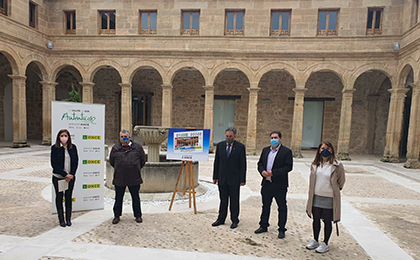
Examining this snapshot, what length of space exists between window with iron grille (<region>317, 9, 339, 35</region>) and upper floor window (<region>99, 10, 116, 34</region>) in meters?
11.6

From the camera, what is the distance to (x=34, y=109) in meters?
18.7

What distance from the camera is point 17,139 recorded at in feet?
44.3

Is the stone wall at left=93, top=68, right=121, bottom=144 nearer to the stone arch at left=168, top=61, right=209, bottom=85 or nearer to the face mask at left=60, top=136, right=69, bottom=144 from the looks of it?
the stone arch at left=168, top=61, right=209, bottom=85

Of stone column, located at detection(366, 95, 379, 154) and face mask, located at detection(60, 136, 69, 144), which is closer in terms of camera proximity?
face mask, located at detection(60, 136, 69, 144)

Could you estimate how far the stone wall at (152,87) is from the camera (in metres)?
17.6

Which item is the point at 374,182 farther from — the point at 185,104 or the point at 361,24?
the point at 185,104

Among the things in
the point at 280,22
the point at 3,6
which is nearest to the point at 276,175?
the point at 280,22

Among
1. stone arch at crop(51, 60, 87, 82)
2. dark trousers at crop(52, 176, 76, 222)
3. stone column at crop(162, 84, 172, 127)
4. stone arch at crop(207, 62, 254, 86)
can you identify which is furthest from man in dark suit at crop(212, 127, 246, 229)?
stone arch at crop(51, 60, 87, 82)

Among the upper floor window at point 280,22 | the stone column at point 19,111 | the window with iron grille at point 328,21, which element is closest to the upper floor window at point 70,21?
the stone column at point 19,111

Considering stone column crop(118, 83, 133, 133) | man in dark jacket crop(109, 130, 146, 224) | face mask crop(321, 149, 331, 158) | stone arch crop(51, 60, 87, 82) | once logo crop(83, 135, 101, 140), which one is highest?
stone arch crop(51, 60, 87, 82)

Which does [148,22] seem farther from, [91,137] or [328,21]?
[91,137]

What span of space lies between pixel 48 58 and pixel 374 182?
1707cm

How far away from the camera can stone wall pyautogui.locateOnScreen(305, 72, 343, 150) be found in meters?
16.4

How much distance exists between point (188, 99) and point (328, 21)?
946 centimetres
